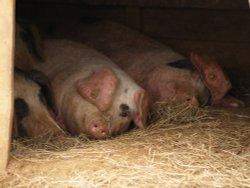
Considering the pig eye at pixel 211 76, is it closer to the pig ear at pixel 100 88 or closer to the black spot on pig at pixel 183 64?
the black spot on pig at pixel 183 64

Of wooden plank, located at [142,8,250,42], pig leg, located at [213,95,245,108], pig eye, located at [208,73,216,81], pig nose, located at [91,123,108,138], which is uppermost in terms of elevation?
wooden plank, located at [142,8,250,42]

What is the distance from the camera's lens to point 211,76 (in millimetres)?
4457

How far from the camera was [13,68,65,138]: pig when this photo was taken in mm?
3791

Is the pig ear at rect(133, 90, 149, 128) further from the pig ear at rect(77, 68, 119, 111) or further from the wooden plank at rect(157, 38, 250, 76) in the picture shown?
the wooden plank at rect(157, 38, 250, 76)

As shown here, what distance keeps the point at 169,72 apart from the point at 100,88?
34.4 inches

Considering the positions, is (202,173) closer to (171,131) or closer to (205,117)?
(171,131)

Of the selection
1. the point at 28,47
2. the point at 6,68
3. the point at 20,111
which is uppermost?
the point at 28,47

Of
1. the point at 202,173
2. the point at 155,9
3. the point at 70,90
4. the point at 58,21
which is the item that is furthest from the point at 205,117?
the point at 58,21

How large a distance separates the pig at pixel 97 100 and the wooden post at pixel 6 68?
0.80 metres

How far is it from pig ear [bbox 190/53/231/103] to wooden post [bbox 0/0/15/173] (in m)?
1.97

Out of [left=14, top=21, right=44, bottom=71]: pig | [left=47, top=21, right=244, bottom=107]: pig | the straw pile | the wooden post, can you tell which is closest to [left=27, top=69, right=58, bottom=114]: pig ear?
[left=14, top=21, right=44, bottom=71]: pig

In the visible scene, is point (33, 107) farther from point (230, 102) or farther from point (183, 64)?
point (230, 102)

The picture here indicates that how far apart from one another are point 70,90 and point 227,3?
1976 millimetres

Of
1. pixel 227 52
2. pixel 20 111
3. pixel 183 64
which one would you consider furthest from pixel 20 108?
pixel 227 52
